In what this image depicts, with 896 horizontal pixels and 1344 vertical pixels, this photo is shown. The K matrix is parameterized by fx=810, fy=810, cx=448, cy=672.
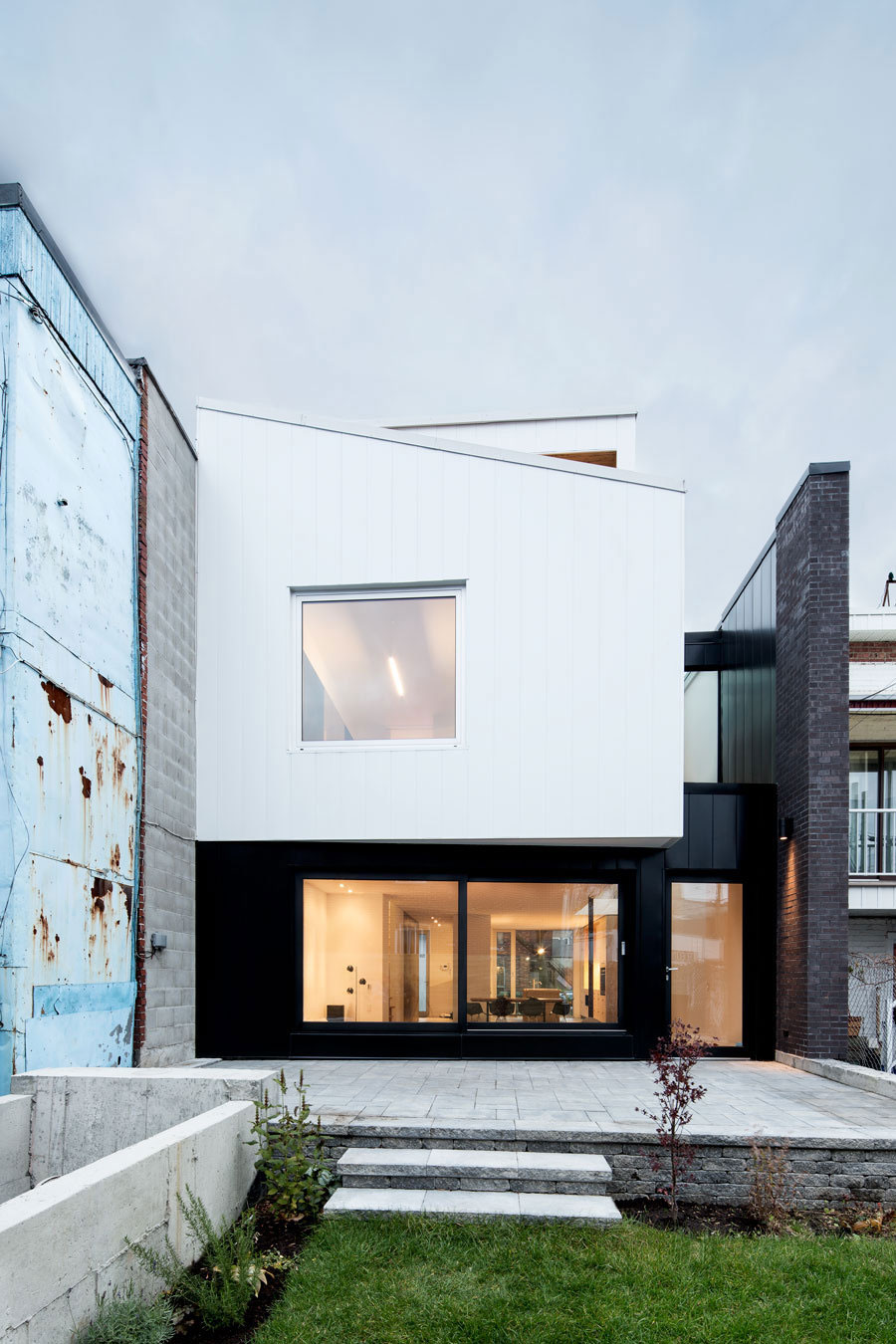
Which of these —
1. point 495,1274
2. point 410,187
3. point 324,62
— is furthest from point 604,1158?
point 410,187

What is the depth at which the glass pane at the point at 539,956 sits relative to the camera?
7.67 meters

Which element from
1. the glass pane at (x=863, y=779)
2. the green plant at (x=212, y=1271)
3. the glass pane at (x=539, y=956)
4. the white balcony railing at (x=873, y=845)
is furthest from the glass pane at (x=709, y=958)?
the green plant at (x=212, y=1271)

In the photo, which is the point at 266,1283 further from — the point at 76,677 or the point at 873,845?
the point at 873,845

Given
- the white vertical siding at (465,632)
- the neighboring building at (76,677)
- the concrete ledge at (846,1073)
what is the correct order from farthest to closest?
the white vertical siding at (465,632) → the concrete ledge at (846,1073) → the neighboring building at (76,677)

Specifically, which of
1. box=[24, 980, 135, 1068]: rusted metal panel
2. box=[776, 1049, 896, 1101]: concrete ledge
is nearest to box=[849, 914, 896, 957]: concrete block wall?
box=[776, 1049, 896, 1101]: concrete ledge

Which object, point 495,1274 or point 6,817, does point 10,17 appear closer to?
point 6,817

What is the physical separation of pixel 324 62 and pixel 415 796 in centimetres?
1046

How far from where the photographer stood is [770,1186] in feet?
14.3

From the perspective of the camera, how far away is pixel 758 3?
375 inches

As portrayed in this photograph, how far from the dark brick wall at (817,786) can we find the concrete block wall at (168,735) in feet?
18.5

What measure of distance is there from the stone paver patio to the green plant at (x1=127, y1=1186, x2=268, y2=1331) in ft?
4.81

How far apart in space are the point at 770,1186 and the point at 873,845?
26.8ft

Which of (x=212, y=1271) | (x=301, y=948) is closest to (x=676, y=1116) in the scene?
(x=212, y=1271)

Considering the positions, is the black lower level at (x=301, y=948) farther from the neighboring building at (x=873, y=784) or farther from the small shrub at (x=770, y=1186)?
the neighboring building at (x=873, y=784)
